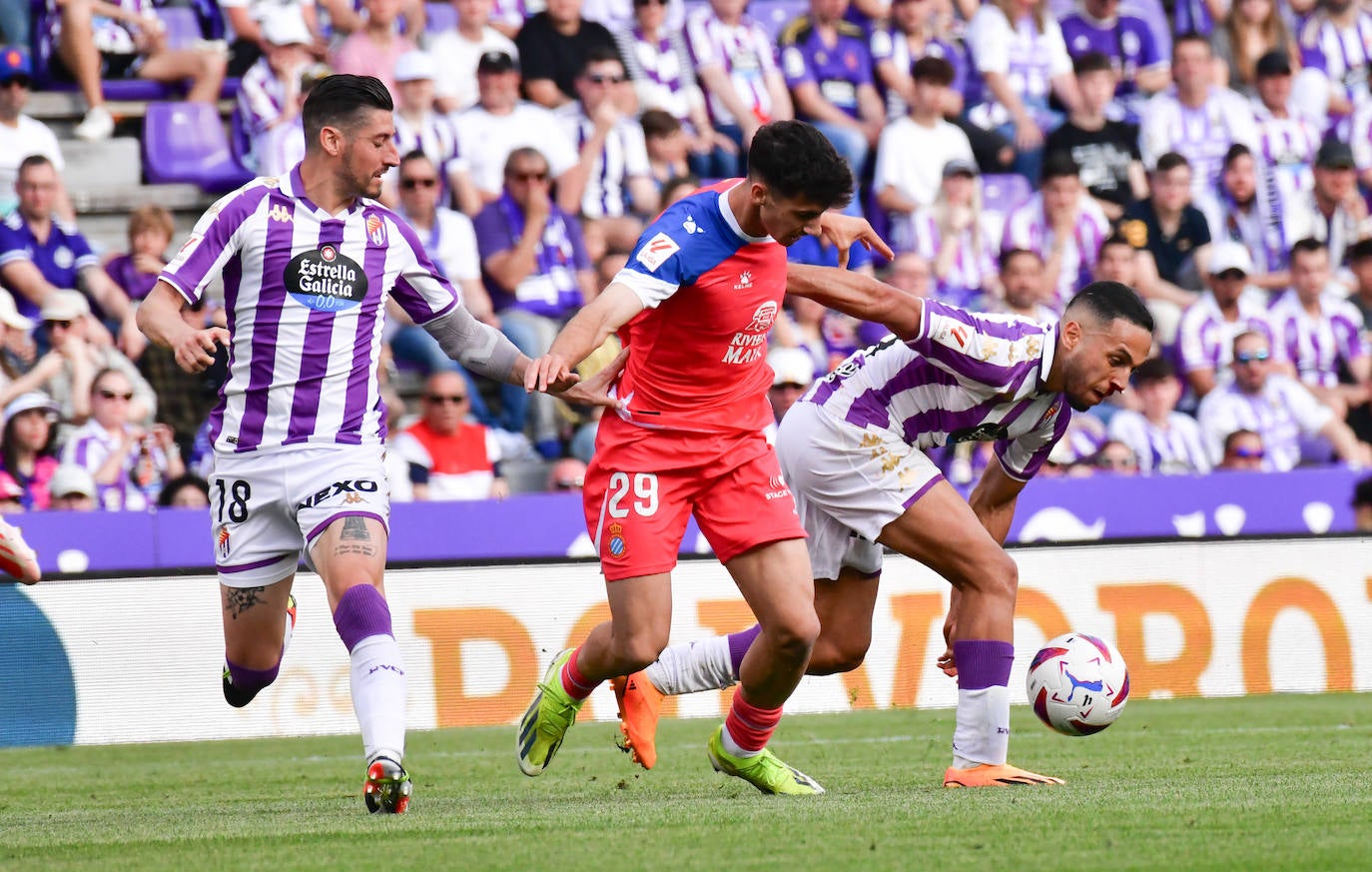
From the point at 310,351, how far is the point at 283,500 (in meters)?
0.52

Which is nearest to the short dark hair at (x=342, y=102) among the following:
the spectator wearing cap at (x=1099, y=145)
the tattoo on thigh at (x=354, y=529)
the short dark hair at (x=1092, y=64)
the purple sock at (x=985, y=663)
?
the tattoo on thigh at (x=354, y=529)

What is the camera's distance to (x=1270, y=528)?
42.3ft

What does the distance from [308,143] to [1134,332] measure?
117 inches

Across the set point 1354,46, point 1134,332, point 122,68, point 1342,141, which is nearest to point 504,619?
point 1134,332

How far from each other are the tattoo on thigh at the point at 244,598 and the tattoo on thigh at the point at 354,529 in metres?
0.63

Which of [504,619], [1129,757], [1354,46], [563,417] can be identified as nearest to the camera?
[1129,757]

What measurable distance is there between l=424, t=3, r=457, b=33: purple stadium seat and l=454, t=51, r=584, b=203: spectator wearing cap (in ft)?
3.46

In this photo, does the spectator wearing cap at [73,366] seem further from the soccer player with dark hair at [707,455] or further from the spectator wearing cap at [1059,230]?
the spectator wearing cap at [1059,230]

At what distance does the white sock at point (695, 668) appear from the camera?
281 inches

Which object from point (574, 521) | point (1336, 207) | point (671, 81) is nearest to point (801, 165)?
point (574, 521)

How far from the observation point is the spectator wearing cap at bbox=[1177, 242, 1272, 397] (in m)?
14.5

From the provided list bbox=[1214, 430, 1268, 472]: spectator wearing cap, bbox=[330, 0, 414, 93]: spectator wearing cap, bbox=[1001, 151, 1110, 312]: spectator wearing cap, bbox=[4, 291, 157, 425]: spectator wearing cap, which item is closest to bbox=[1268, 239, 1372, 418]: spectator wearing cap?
bbox=[1214, 430, 1268, 472]: spectator wearing cap

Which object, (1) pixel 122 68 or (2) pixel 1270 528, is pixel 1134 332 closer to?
(2) pixel 1270 528

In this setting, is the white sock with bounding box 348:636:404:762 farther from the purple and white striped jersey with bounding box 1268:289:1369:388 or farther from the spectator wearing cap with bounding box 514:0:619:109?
the purple and white striped jersey with bounding box 1268:289:1369:388
